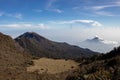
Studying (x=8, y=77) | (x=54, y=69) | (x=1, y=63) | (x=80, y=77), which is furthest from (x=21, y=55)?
(x=80, y=77)

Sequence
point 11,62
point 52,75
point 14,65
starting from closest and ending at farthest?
point 52,75, point 14,65, point 11,62

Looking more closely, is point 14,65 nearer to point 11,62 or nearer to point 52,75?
point 11,62

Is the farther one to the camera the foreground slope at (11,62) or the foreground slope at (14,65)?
the foreground slope at (11,62)

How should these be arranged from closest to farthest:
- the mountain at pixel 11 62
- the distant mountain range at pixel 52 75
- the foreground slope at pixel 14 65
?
the distant mountain range at pixel 52 75 < the foreground slope at pixel 14 65 < the mountain at pixel 11 62

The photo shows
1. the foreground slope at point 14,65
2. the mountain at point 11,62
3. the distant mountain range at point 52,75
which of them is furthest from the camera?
the mountain at point 11,62

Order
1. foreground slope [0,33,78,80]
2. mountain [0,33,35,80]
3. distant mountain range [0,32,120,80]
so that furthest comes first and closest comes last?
mountain [0,33,35,80], foreground slope [0,33,78,80], distant mountain range [0,32,120,80]

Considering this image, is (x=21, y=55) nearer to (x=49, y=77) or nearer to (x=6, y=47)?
(x=6, y=47)

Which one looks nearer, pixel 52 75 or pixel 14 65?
pixel 52 75

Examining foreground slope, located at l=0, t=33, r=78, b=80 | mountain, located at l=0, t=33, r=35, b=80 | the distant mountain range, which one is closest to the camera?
the distant mountain range

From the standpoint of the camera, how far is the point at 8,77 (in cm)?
2950

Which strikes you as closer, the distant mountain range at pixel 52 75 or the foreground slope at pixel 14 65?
the distant mountain range at pixel 52 75

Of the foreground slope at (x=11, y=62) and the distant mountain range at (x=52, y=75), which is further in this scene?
the foreground slope at (x=11, y=62)

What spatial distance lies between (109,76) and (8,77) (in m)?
15.5

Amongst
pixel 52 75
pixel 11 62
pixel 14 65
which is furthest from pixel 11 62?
→ pixel 52 75
